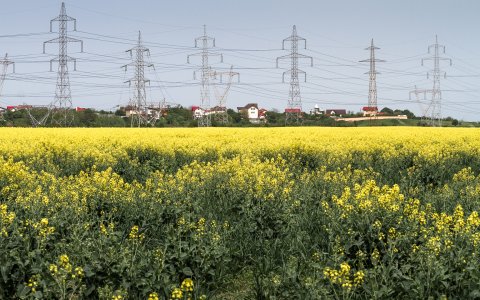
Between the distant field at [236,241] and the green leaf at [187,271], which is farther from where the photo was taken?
the green leaf at [187,271]

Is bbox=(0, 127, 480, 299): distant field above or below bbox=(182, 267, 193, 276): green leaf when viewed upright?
above

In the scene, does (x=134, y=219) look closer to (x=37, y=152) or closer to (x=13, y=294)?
(x=13, y=294)

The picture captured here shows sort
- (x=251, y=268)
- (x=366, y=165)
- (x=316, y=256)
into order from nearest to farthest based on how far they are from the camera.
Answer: (x=316, y=256) < (x=251, y=268) < (x=366, y=165)

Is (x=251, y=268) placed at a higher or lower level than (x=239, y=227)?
lower

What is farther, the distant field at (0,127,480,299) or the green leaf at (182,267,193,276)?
the green leaf at (182,267,193,276)

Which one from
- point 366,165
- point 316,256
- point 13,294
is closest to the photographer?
point 13,294

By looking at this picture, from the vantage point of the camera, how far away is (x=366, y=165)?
13234 mm

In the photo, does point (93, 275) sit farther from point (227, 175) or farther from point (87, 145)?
point (87, 145)

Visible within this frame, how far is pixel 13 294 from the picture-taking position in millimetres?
4945

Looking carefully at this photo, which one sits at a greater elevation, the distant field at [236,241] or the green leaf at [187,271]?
the distant field at [236,241]

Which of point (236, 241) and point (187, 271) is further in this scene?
point (236, 241)

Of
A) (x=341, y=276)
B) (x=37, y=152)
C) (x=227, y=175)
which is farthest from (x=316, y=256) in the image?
(x=37, y=152)

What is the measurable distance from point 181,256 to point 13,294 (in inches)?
66.4

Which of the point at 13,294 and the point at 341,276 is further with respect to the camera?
the point at 13,294
